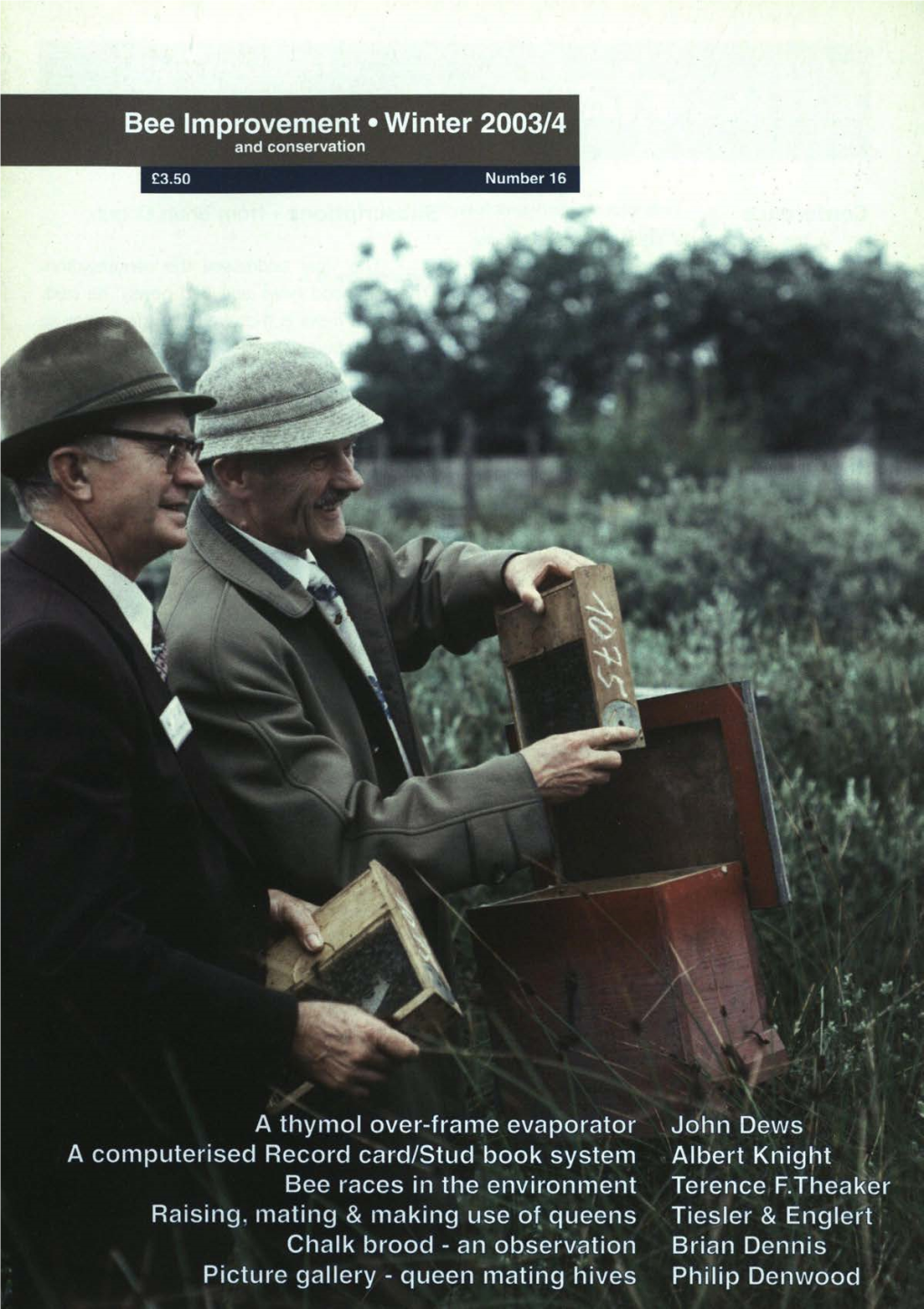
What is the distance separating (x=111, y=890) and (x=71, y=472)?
78cm

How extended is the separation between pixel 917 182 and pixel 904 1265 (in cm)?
239

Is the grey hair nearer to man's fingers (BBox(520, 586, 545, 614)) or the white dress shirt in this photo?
the white dress shirt

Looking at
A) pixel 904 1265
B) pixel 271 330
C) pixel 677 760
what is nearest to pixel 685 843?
pixel 677 760

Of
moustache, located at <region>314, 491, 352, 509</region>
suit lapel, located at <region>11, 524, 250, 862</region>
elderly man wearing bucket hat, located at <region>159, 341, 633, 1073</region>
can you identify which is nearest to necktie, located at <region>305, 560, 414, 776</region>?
elderly man wearing bucket hat, located at <region>159, 341, 633, 1073</region>

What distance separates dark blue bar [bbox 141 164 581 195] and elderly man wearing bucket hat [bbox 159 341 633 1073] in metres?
0.46

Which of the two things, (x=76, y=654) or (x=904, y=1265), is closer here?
(x=76, y=654)

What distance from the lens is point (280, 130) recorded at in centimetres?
305

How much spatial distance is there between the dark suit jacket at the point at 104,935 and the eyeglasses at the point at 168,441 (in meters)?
0.24

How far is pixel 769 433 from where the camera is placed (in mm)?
32188

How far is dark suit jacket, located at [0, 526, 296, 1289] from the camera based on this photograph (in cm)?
216

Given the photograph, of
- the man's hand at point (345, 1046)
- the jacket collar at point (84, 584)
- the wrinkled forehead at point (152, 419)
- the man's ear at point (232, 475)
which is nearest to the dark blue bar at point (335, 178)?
the man's ear at point (232, 475)

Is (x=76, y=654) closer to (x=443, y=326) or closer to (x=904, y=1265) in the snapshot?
(x=904, y=1265)

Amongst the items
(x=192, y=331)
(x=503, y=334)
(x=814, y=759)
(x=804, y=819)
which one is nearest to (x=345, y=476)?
(x=192, y=331)

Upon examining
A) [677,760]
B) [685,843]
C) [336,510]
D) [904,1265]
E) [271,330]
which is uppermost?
[271,330]
